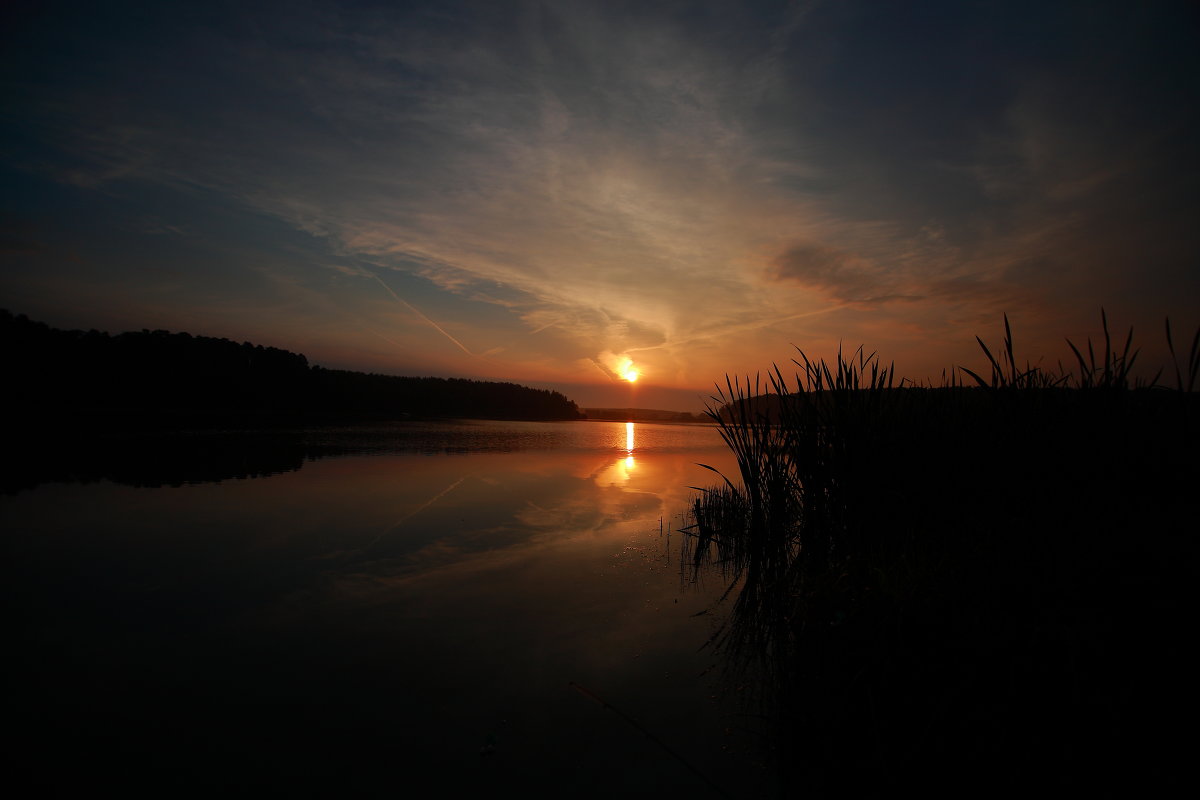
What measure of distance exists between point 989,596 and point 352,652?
6.26 metres

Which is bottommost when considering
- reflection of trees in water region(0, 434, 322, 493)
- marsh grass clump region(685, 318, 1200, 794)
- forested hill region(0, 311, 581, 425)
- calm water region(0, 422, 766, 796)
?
calm water region(0, 422, 766, 796)

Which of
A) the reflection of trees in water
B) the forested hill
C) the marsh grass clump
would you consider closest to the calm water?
the marsh grass clump

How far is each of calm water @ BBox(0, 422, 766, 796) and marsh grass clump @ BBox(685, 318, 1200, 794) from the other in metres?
0.97

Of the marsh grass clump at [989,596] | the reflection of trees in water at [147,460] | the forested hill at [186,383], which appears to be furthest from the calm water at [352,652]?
the forested hill at [186,383]

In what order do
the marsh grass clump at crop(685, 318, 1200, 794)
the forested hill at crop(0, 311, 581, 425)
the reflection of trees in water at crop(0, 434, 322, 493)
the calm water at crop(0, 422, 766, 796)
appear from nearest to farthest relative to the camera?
1. the marsh grass clump at crop(685, 318, 1200, 794)
2. the calm water at crop(0, 422, 766, 796)
3. the reflection of trees in water at crop(0, 434, 322, 493)
4. the forested hill at crop(0, 311, 581, 425)

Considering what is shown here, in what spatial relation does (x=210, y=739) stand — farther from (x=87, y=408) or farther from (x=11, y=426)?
(x=87, y=408)

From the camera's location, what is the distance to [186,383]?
63938 millimetres

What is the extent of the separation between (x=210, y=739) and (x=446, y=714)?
6.13 feet

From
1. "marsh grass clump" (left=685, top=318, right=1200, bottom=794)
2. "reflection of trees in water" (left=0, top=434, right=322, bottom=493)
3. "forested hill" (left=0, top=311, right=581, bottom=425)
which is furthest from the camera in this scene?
"forested hill" (left=0, top=311, right=581, bottom=425)

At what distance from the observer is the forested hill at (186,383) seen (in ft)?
155

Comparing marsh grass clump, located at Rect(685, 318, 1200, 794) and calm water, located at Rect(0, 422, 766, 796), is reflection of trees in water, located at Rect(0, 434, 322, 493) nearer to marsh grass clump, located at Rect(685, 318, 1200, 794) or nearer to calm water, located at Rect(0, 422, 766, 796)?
calm water, located at Rect(0, 422, 766, 796)

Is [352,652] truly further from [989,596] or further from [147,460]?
[147,460]

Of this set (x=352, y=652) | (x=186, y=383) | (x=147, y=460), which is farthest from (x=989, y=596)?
(x=186, y=383)

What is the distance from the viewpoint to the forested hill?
47.1m
